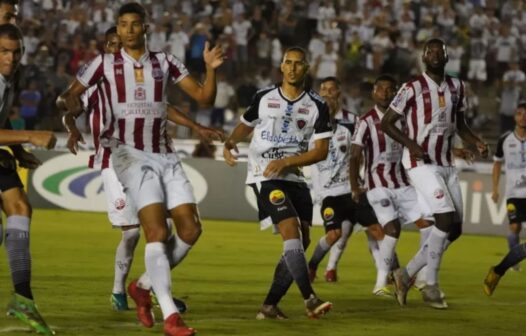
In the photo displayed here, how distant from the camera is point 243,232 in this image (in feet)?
71.1

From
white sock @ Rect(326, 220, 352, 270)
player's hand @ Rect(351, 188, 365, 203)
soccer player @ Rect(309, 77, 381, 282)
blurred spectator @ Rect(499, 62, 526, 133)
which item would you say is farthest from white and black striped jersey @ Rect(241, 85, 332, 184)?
blurred spectator @ Rect(499, 62, 526, 133)

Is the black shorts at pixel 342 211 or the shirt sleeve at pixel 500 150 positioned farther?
the shirt sleeve at pixel 500 150

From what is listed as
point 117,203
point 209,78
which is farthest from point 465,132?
point 209,78

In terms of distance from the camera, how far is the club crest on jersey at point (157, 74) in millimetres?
9165

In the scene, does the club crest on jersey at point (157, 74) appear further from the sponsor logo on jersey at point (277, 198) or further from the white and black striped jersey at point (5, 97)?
the sponsor logo on jersey at point (277, 198)

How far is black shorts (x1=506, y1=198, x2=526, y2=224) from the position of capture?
55.8 ft

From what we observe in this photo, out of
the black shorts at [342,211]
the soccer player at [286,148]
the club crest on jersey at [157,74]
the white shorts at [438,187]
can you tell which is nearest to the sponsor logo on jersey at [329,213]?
the black shorts at [342,211]

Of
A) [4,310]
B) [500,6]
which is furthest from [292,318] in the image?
[500,6]

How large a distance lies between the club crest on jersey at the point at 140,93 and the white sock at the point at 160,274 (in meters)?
1.13

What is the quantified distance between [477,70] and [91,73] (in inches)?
801

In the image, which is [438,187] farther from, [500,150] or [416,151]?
[500,150]

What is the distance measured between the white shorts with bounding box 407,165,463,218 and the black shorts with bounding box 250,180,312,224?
5.79 feet

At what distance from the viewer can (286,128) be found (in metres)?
Answer: 10.3

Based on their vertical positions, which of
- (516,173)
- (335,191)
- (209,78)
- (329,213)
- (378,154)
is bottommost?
(329,213)
